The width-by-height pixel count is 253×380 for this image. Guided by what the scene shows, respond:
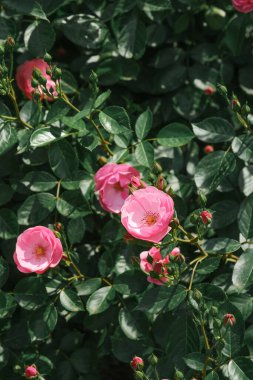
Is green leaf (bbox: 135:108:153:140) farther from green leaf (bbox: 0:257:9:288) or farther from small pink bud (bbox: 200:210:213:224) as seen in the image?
green leaf (bbox: 0:257:9:288)

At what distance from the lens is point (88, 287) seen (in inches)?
86.4


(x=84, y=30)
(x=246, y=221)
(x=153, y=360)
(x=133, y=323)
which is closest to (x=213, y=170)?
(x=246, y=221)

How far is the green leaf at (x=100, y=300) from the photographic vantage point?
212cm

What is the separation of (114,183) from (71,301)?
15.5 inches

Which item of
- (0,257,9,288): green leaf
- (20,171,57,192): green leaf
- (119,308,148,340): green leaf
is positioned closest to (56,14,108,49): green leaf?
(20,171,57,192): green leaf

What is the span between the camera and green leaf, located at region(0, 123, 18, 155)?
2186mm

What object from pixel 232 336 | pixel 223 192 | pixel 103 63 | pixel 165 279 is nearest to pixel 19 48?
pixel 103 63

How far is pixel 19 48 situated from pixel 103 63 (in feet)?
1.14

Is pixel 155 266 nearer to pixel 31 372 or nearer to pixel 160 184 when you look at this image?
pixel 160 184

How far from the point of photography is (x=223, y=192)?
254 cm

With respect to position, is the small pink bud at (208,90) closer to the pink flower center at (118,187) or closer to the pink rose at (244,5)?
the pink rose at (244,5)

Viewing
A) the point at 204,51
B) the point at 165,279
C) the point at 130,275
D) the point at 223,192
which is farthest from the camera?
the point at 204,51

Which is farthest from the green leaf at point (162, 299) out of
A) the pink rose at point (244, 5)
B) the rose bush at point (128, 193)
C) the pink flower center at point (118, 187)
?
the pink rose at point (244, 5)

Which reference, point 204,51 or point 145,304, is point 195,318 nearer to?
point 145,304
